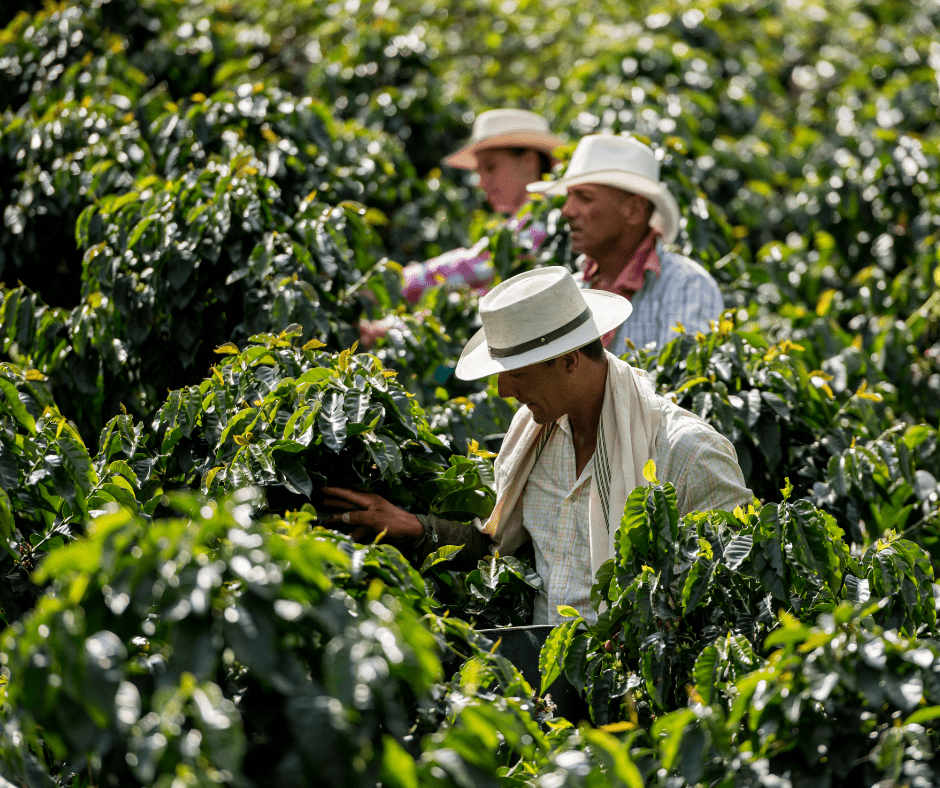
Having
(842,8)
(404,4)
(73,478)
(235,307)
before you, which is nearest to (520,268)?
(235,307)

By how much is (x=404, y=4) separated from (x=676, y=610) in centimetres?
768

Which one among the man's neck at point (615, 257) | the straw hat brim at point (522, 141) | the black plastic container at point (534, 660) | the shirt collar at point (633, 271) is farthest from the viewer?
the straw hat brim at point (522, 141)

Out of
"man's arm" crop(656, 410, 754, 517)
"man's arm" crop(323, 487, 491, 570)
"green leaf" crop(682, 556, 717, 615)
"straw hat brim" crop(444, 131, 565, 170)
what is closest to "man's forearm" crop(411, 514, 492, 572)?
"man's arm" crop(323, 487, 491, 570)

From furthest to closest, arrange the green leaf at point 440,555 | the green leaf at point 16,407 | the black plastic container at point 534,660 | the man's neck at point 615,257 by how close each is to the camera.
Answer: the man's neck at point 615,257, the green leaf at point 16,407, the green leaf at point 440,555, the black plastic container at point 534,660

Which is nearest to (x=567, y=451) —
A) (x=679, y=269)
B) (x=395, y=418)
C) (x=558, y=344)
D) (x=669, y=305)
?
(x=558, y=344)

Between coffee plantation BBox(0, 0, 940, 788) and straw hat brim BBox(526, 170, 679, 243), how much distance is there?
392 mm

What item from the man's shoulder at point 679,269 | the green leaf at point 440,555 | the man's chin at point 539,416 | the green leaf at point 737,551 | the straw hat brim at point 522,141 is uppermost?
the man's chin at point 539,416

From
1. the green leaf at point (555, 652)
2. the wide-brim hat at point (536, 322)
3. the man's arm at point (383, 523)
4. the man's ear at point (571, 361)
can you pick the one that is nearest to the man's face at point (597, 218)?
the wide-brim hat at point (536, 322)

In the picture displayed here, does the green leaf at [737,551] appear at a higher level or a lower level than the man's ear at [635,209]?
higher

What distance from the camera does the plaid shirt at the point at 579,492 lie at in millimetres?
2959

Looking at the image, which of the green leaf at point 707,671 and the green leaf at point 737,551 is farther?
the green leaf at point 737,551

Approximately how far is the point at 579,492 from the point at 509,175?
3245 mm

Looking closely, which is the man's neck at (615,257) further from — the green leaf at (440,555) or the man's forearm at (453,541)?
the green leaf at (440,555)

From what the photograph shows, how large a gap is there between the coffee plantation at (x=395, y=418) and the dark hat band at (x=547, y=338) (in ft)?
1.30
